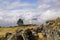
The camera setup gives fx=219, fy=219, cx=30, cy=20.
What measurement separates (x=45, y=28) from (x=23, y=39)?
5880 mm

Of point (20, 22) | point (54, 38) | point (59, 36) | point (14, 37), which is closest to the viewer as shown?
point (59, 36)

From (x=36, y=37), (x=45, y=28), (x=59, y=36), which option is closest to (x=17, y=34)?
(x=36, y=37)

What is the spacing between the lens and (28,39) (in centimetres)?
4225

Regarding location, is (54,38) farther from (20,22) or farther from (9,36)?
(20,22)

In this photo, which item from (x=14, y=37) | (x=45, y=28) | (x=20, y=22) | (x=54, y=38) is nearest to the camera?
(x=54, y=38)

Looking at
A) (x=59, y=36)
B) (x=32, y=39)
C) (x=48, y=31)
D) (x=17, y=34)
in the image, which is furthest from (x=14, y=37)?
(x=59, y=36)

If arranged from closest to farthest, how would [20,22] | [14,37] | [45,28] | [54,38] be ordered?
[54,38], [14,37], [45,28], [20,22]

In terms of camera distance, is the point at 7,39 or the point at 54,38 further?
the point at 7,39

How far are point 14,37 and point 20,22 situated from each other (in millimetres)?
73087

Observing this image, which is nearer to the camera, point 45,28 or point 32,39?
point 32,39

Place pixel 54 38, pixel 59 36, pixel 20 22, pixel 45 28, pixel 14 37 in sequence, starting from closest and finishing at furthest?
pixel 59 36 → pixel 54 38 → pixel 14 37 → pixel 45 28 → pixel 20 22

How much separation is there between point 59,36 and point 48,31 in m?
8.29

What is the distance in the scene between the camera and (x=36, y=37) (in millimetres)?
42188

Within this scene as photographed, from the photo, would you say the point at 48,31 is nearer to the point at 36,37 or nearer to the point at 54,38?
the point at 36,37
